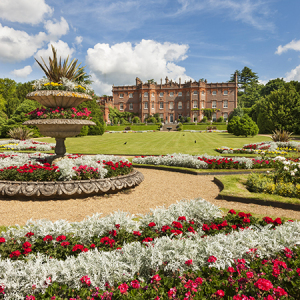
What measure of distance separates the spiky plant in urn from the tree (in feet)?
87.6

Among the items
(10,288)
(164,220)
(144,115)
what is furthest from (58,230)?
(144,115)

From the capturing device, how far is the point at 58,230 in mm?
2934

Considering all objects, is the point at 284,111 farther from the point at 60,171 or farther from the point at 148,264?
the point at 148,264

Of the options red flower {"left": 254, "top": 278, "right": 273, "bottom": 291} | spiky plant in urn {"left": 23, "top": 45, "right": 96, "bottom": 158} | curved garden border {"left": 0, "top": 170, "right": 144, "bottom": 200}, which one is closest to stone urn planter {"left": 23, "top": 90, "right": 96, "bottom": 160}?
spiky plant in urn {"left": 23, "top": 45, "right": 96, "bottom": 158}

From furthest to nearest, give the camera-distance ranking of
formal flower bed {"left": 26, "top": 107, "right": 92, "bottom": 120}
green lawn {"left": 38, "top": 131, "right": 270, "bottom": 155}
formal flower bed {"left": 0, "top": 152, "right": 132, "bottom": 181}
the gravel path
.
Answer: green lawn {"left": 38, "top": 131, "right": 270, "bottom": 155} < formal flower bed {"left": 26, "top": 107, "right": 92, "bottom": 120} < formal flower bed {"left": 0, "top": 152, "right": 132, "bottom": 181} < the gravel path

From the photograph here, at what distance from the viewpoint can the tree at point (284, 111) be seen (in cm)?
2838

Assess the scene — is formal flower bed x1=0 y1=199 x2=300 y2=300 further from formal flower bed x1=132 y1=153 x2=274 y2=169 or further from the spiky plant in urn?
formal flower bed x1=132 y1=153 x2=274 y2=169

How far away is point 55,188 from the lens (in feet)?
16.6

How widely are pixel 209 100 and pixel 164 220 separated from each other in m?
58.8

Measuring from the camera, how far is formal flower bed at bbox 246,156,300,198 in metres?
5.07

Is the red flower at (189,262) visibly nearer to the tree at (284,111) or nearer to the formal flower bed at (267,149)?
the formal flower bed at (267,149)

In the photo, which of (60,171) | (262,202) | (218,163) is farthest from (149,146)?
(262,202)

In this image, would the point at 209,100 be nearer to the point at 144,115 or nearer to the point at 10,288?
the point at 144,115

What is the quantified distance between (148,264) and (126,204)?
8.99 feet
